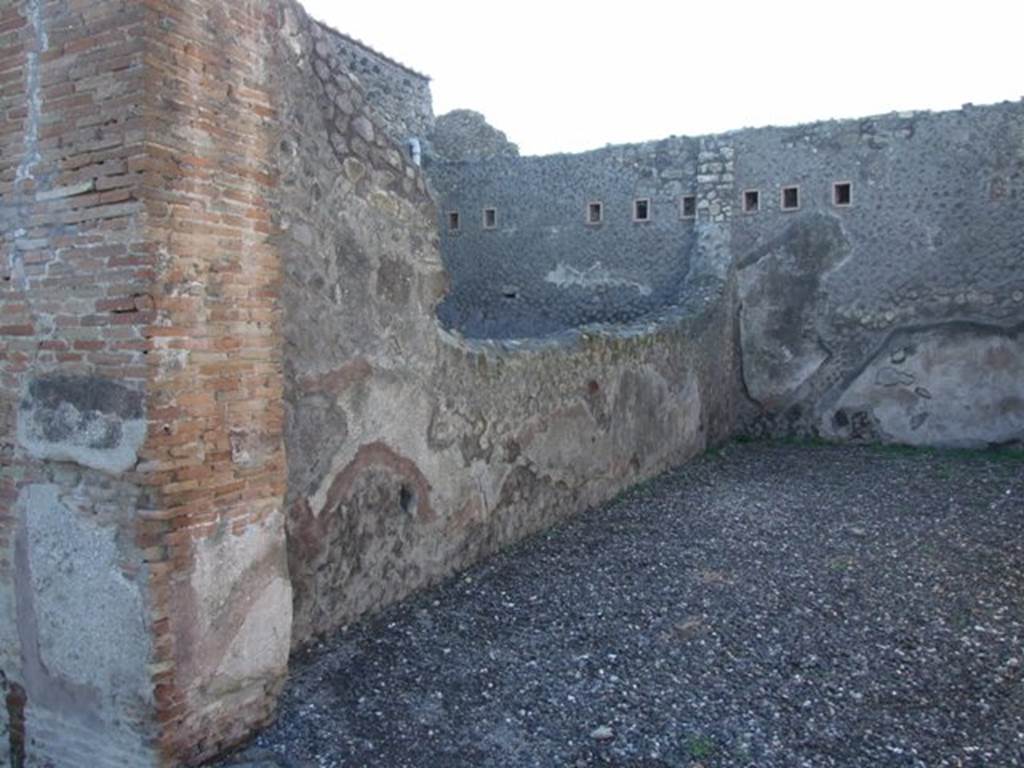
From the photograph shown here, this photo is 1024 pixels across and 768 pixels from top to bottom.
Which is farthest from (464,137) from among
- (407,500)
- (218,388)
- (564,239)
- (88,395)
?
(88,395)

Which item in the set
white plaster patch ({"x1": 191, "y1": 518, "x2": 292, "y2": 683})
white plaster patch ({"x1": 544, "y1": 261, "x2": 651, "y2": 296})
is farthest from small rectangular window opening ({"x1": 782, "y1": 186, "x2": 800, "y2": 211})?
white plaster patch ({"x1": 191, "y1": 518, "x2": 292, "y2": 683})

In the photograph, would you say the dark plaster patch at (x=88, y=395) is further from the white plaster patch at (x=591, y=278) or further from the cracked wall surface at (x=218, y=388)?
the white plaster patch at (x=591, y=278)

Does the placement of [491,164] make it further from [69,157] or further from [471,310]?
[69,157]

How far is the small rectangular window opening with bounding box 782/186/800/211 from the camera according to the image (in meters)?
9.86

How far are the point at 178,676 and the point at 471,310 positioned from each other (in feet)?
29.7

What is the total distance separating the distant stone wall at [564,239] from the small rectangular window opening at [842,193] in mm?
1664

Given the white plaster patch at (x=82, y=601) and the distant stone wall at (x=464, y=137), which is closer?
the white plaster patch at (x=82, y=601)

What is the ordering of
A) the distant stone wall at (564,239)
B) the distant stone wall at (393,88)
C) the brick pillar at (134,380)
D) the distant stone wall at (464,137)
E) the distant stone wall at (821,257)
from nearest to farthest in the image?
the brick pillar at (134,380)
the distant stone wall at (821,257)
the distant stone wall at (564,239)
the distant stone wall at (393,88)
the distant stone wall at (464,137)

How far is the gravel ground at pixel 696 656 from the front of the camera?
3350 millimetres

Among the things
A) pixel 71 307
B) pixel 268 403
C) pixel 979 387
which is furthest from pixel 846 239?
pixel 71 307

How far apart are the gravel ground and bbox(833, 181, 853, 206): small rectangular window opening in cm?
425

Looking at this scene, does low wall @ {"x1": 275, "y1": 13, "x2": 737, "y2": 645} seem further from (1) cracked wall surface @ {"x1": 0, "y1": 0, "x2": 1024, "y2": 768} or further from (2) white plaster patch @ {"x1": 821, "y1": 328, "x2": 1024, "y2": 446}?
(2) white plaster patch @ {"x1": 821, "y1": 328, "x2": 1024, "y2": 446}

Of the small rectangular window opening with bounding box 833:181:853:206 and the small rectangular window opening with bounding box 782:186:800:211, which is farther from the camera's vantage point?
the small rectangular window opening with bounding box 782:186:800:211

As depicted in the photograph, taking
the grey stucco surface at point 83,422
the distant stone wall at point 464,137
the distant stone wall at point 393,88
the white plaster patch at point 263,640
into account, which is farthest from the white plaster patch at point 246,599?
the distant stone wall at point 464,137
